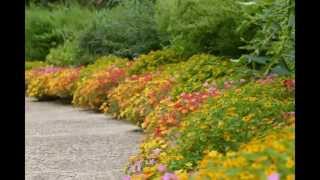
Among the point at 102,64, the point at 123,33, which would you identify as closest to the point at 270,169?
the point at 102,64

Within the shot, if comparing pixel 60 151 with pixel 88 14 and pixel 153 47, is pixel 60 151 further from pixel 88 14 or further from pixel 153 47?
pixel 88 14

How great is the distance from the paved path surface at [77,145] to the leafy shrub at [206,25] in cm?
143

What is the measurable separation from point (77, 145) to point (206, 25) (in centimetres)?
236

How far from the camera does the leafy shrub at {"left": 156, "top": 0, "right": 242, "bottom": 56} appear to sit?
325 inches

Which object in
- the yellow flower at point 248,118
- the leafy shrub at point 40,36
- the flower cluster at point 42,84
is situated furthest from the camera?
the leafy shrub at point 40,36

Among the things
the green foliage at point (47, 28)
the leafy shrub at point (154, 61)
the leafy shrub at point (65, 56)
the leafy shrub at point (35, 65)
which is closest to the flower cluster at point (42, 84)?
the leafy shrub at point (65, 56)

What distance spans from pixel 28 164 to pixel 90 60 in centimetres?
674

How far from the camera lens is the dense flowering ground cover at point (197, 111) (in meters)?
2.70

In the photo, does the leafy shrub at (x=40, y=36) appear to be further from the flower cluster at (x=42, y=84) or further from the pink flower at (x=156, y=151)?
the pink flower at (x=156, y=151)

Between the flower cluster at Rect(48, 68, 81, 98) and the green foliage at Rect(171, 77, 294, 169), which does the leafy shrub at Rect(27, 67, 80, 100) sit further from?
the green foliage at Rect(171, 77, 294, 169)

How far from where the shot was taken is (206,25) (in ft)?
27.7

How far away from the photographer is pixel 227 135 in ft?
13.1

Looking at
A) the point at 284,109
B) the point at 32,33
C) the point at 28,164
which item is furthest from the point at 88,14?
the point at 284,109

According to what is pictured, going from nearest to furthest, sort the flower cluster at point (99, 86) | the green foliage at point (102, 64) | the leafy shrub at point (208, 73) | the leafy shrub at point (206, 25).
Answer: the leafy shrub at point (208, 73) < the leafy shrub at point (206, 25) < the flower cluster at point (99, 86) < the green foliage at point (102, 64)
